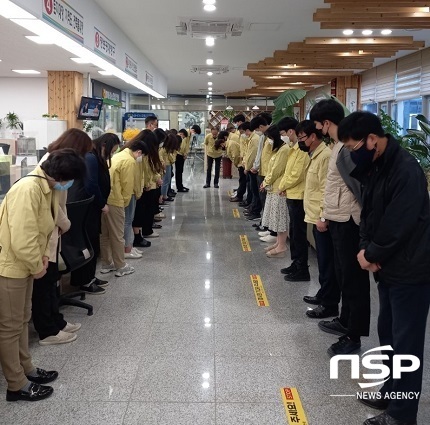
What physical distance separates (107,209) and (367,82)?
1178 centimetres

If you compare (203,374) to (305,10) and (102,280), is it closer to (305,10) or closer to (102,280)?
(102,280)

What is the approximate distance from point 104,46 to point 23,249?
5.47 metres

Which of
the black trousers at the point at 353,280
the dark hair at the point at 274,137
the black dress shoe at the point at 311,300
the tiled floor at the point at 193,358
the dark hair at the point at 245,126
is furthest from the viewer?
the dark hair at the point at 245,126

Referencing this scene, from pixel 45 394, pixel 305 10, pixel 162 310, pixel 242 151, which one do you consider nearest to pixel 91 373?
pixel 45 394

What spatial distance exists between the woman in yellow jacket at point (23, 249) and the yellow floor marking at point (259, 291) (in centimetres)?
219

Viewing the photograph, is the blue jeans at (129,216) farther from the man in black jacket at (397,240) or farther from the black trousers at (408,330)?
the black trousers at (408,330)

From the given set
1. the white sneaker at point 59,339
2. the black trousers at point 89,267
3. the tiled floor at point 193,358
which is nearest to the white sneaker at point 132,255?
the tiled floor at point 193,358

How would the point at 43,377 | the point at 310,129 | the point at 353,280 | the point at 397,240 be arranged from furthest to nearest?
the point at 310,129 < the point at 353,280 < the point at 43,377 < the point at 397,240

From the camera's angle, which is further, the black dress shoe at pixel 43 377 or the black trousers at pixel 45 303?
the black trousers at pixel 45 303

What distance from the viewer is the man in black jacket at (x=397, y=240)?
7.89 feet

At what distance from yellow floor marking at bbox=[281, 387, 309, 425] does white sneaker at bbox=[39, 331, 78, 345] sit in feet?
5.37

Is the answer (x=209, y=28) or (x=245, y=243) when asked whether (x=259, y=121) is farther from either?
(x=245, y=243)

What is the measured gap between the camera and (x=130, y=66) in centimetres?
965

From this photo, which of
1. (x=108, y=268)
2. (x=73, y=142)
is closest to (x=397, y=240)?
(x=73, y=142)
